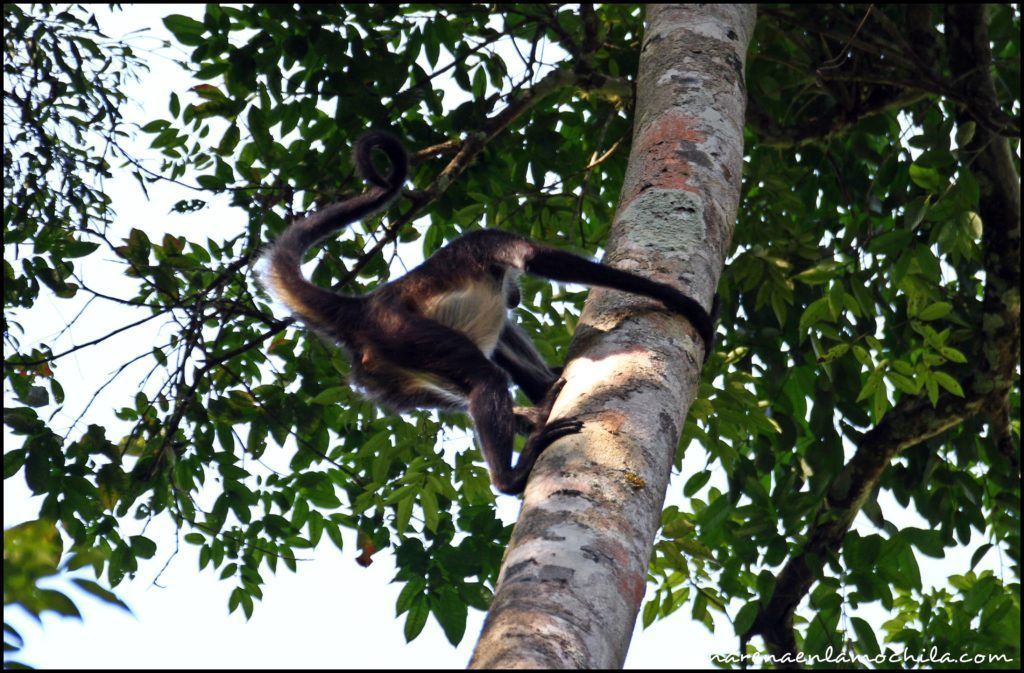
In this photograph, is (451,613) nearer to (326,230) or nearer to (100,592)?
(326,230)

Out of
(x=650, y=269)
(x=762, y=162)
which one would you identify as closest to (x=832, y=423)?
(x=762, y=162)

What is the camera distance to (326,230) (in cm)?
400

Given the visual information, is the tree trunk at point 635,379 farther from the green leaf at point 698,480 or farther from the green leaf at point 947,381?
the green leaf at point 698,480

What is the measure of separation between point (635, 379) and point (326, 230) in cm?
200

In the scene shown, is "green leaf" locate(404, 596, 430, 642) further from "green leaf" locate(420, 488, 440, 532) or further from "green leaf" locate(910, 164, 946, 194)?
"green leaf" locate(910, 164, 946, 194)

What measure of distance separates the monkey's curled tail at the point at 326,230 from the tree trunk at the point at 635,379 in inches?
39.8

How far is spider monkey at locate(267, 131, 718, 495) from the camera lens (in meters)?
3.43

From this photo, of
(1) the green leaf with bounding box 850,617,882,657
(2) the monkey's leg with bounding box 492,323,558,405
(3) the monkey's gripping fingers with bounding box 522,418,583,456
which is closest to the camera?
(3) the monkey's gripping fingers with bounding box 522,418,583,456

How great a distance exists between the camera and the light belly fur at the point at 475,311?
3.77 m

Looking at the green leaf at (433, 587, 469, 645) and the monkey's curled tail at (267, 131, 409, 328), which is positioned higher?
the monkey's curled tail at (267, 131, 409, 328)

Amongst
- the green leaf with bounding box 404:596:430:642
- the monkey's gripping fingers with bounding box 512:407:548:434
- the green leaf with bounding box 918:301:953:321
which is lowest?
the green leaf with bounding box 404:596:430:642

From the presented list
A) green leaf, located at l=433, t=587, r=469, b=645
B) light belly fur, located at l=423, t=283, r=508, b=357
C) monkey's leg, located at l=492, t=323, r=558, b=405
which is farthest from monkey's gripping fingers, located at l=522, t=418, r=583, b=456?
green leaf, located at l=433, t=587, r=469, b=645

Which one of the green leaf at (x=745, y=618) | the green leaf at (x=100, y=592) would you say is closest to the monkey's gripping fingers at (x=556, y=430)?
the green leaf at (x=100, y=592)

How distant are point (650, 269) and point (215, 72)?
2641mm
